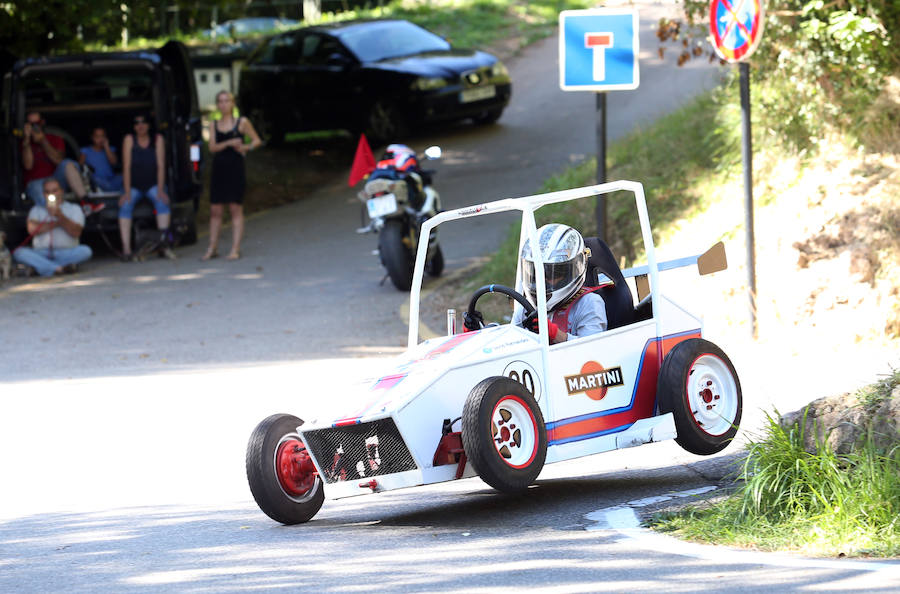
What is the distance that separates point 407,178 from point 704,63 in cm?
1175

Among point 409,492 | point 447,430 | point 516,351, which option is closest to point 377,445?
point 447,430

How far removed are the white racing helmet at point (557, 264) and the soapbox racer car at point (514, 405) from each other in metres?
0.13

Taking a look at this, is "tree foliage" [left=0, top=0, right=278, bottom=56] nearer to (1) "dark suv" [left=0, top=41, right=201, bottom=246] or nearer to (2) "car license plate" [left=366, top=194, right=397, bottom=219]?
(1) "dark suv" [left=0, top=41, right=201, bottom=246]

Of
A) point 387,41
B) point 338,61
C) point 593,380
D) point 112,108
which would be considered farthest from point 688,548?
point 387,41

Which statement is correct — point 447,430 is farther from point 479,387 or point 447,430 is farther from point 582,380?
point 582,380

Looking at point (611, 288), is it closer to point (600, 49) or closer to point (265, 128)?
point (600, 49)

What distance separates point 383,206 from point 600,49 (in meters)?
4.01

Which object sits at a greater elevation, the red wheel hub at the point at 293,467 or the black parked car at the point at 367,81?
the black parked car at the point at 367,81

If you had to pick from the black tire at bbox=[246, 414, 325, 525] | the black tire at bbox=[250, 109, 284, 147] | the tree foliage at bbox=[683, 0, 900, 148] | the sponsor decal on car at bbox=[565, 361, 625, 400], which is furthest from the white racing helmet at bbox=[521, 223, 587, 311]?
the black tire at bbox=[250, 109, 284, 147]

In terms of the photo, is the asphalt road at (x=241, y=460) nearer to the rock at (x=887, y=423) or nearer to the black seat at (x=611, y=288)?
the rock at (x=887, y=423)

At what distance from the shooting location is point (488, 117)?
23.3 m

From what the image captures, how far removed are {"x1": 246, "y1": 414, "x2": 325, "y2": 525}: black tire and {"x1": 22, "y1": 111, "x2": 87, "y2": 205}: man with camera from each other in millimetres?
11435

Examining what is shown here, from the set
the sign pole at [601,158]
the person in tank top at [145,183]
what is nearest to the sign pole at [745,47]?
the sign pole at [601,158]

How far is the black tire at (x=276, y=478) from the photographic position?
682cm
